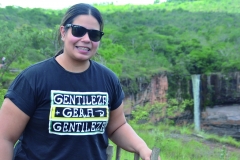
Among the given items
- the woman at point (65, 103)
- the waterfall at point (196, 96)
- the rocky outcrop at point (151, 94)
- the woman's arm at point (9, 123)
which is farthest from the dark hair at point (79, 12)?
the waterfall at point (196, 96)

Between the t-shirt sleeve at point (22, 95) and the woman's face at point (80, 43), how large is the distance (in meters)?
0.28

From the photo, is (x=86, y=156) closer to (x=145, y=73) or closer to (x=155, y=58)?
(x=145, y=73)

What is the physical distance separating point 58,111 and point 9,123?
0.24 metres

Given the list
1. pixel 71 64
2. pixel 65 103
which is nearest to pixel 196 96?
pixel 71 64

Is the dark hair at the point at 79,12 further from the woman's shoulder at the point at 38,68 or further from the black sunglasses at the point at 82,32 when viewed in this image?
the woman's shoulder at the point at 38,68

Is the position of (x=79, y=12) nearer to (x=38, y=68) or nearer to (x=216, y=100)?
(x=38, y=68)

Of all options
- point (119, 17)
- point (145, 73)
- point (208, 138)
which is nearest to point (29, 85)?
point (208, 138)

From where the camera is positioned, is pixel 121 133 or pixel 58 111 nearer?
pixel 58 111

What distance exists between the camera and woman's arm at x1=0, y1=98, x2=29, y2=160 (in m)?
1.89

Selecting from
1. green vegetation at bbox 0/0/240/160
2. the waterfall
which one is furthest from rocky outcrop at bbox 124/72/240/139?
green vegetation at bbox 0/0/240/160

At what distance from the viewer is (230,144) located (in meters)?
23.1

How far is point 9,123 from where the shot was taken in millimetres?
1897

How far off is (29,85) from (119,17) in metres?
59.1

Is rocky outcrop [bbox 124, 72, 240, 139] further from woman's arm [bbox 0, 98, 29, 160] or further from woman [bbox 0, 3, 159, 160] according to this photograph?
woman's arm [bbox 0, 98, 29, 160]
